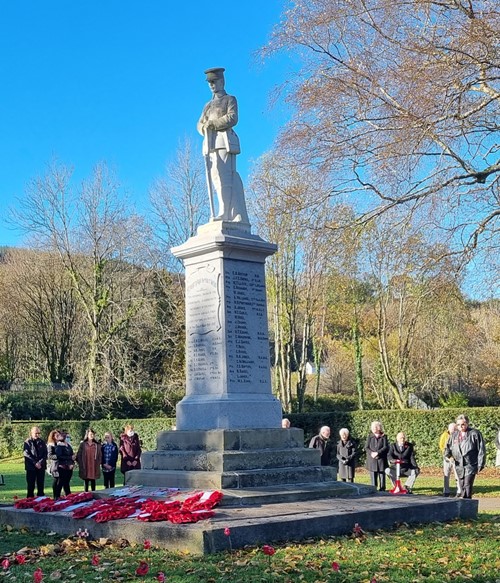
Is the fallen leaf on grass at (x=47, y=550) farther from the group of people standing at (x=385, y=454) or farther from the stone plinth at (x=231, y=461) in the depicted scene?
the group of people standing at (x=385, y=454)

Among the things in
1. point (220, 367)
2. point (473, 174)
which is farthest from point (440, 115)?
point (220, 367)

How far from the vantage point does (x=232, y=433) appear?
37.6 feet

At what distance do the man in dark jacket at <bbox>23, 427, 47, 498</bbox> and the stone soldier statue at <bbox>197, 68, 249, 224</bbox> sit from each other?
8410 millimetres

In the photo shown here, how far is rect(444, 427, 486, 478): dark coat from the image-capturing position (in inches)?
662

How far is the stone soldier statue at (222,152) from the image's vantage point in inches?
524

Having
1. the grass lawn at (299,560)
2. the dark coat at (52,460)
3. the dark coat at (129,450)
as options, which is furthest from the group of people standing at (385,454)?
the grass lawn at (299,560)

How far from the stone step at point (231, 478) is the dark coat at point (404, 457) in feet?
22.5

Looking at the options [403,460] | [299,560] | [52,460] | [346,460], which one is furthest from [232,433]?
[52,460]

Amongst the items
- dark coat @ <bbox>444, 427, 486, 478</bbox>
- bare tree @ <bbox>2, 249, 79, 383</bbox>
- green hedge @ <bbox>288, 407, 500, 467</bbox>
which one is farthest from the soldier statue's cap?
bare tree @ <bbox>2, 249, 79, 383</bbox>

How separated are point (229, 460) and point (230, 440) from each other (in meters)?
0.39

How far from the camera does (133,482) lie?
1218 centimetres

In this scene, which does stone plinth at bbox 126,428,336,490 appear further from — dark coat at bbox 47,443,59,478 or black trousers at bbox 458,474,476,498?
dark coat at bbox 47,443,59,478

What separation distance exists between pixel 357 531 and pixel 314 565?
1.95m

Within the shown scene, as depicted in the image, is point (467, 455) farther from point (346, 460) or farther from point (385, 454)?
point (346, 460)
